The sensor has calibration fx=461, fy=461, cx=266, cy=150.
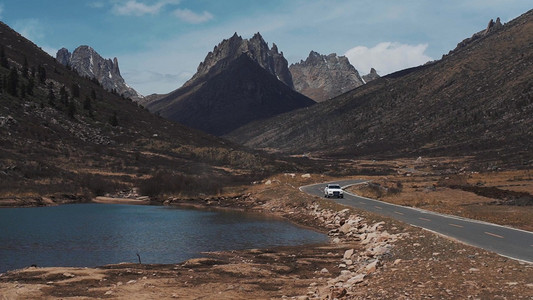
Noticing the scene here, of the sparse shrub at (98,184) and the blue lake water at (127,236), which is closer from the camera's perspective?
the blue lake water at (127,236)

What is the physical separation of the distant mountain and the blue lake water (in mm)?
22981

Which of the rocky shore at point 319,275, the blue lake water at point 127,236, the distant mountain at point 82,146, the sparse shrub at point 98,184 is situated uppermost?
the distant mountain at point 82,146

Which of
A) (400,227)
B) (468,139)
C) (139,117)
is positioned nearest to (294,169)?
(139,117)

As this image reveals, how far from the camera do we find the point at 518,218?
34.4 meters

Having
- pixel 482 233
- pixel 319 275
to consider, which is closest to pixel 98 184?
pixel 319 275

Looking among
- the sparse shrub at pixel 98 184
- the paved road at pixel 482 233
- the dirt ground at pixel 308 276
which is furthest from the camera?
the sparse shrub at pixel 98 184

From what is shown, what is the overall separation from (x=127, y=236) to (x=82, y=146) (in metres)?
77.5

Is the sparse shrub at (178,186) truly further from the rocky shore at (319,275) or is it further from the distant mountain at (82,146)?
the rocky shore at (319,275)

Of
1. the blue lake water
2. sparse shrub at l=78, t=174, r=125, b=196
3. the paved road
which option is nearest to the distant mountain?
sparse shrub at l=78, t=174, r=125, b=196

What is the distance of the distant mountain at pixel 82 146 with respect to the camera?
78.7m

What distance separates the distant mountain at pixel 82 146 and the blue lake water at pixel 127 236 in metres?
23.0

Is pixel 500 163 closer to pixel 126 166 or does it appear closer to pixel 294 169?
pixel 294 169

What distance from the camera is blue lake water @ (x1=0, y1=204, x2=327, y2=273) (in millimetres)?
28172

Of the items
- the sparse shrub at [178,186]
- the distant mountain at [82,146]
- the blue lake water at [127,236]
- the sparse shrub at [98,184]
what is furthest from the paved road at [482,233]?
the sparse shrub at [98,184]
